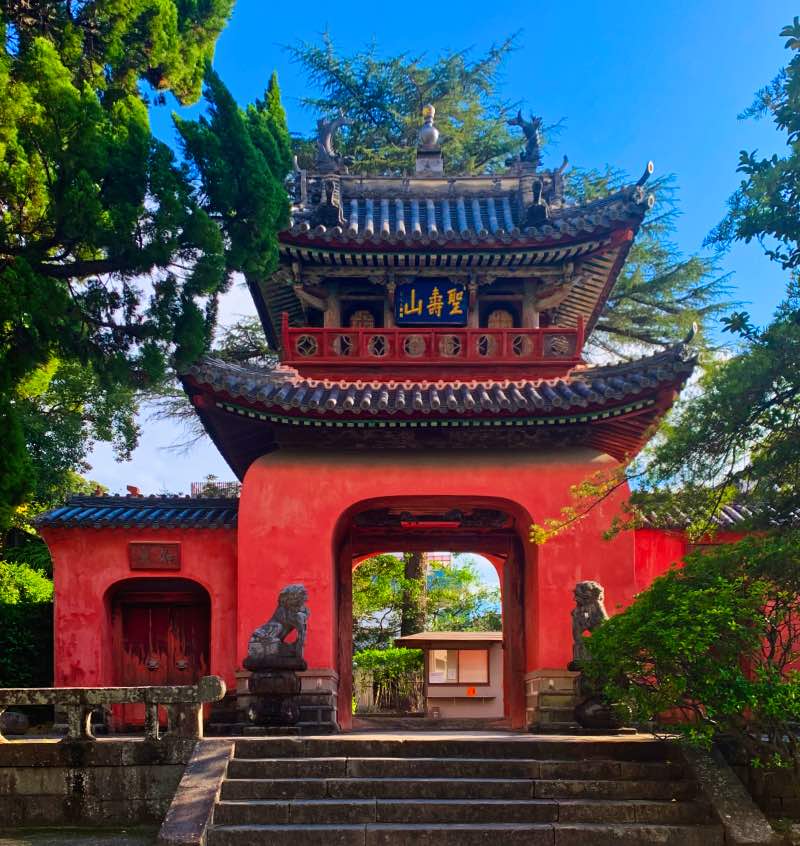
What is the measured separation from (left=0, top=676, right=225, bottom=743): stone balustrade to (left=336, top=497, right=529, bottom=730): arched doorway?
15.1 feet

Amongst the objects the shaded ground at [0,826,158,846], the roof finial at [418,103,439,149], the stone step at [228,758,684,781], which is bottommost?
the shaded ground at [0,826,158,846]

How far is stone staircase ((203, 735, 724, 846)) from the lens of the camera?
26.3 feet

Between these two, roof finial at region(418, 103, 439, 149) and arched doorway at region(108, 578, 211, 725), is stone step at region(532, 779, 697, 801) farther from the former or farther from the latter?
roof finial at region(418, 103, 439, 149)

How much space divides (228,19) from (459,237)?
425cm

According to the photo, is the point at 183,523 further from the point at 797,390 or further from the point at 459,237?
the point at 797,390

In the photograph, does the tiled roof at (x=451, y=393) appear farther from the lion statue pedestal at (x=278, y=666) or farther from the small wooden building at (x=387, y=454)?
the lion statue pedestal at (x=278, y=666)

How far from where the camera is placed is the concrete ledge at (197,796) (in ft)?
25.6

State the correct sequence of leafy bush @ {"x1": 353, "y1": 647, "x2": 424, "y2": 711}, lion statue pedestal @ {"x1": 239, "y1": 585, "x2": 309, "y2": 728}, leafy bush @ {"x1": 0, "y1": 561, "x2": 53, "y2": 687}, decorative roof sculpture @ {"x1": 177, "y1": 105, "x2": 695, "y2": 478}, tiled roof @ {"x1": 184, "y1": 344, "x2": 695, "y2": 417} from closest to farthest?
lion statue pedestal @ {"x1": 239, "y1": 585, "x2": 309, "y2": 728}, tiled roof @ {"x1": 184, "y1": 344, "x2": 695, "y2": 417}, decorative roof sculpture @ {"x1": 177, "y1": 105, "x2": 695, "y2": 478}, leafy bush @ {"x1": 0, "y1": 561, "x2": 53, "y2": 687}, leafy bush @ {"x1": 353, "y1": 647, "x2": 424, "y2": 711}

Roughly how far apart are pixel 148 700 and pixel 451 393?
5387mm

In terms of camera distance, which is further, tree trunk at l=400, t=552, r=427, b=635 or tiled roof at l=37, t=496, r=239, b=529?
tree trunk at l=400, t=552, r=427, b=635

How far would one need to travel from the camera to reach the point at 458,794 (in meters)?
8.62

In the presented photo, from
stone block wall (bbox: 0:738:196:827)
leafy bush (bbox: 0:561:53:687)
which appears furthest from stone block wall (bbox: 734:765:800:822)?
leafy bush (bbox: 0:561:53:687)

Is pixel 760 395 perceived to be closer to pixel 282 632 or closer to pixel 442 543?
pixel 282 632

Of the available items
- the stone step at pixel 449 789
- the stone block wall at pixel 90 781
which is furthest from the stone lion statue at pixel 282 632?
the stone step at pixel 449 789
